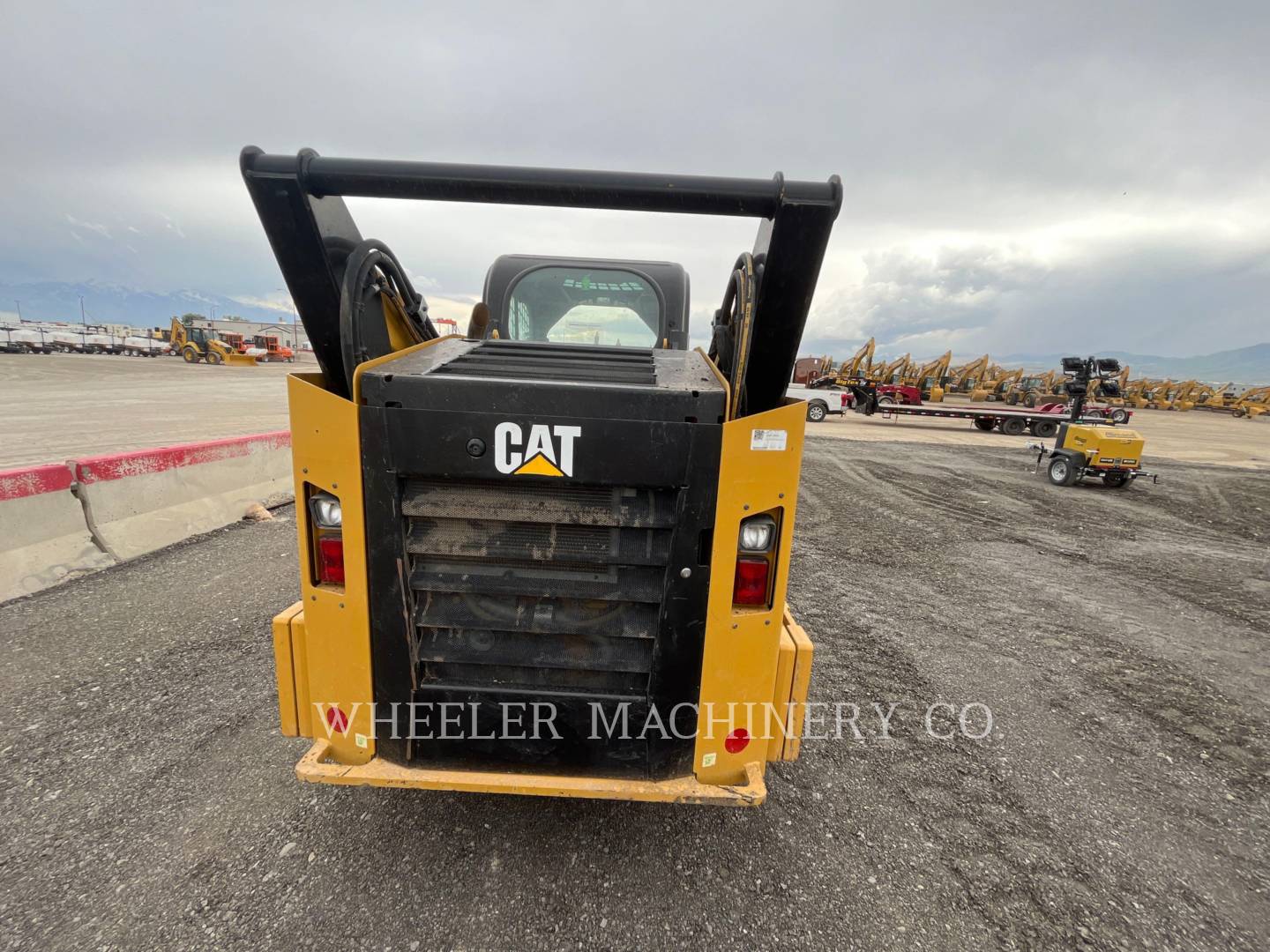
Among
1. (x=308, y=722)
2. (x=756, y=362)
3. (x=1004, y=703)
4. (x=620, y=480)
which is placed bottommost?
(x=1004, y=703)

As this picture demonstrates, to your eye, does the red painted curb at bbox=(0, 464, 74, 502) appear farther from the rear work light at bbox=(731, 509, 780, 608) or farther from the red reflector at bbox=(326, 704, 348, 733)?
the rear work light at bbox=(731, 509, 780, 608)

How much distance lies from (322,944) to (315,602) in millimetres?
1052

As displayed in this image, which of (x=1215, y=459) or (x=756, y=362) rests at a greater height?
(x=756, y=362)

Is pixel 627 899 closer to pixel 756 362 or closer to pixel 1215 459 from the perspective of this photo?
pixel 756 362

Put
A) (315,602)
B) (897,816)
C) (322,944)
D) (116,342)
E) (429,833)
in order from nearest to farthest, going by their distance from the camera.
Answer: (322,944), (315,602), (429,833), (897,816), (116,342)

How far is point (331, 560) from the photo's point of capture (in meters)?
1.98

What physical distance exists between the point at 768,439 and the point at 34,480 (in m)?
5.09

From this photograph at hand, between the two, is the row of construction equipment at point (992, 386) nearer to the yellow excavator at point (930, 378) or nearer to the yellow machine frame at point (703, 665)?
the yellow excavator at point (930, 378)

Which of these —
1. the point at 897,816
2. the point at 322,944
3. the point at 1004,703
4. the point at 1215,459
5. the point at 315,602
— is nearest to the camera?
the point at 322,944

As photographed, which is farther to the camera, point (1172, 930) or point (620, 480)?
point (1172, 930)

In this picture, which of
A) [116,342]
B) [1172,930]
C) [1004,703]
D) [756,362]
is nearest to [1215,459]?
[1004,703]

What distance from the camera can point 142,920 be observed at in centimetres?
185

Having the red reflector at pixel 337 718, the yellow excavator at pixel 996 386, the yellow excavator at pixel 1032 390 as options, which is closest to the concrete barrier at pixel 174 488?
the red reflector at pixel 337 718

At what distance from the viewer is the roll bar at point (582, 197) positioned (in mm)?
1779
